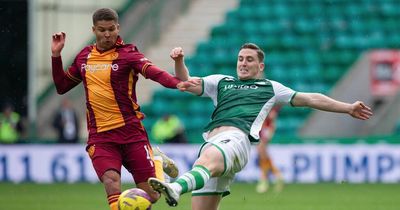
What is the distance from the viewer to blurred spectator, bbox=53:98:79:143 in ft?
77.7

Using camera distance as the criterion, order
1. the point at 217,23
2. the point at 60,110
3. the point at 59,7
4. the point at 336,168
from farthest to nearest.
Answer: the point at 217,23 → the point at 59,7 → the point at 60,110 → the point at 336,168

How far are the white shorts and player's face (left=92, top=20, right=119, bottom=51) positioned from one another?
1.36 m

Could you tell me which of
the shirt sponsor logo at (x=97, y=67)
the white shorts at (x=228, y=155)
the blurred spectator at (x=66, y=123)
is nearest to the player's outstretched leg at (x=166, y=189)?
the white shorts at (x=228, y=155)

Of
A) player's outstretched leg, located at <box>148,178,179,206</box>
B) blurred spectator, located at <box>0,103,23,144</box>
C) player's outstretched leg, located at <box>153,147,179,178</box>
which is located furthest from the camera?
blurred spectator, located at <box>0,103,23,144</box>

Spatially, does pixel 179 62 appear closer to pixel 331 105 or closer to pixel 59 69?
pixel 59 69

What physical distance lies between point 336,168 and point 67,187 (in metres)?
5.79

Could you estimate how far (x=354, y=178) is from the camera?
72.9 feet

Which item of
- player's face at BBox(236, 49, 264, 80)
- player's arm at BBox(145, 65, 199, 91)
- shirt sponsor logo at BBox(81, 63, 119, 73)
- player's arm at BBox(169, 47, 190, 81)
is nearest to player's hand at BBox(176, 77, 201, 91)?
player's arm at BBox(145, 65, 199, 91)

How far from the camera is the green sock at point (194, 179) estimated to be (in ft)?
28.6

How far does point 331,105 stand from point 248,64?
36.2 inches

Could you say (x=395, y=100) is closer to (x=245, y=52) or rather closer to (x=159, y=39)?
(x=159, y=39)

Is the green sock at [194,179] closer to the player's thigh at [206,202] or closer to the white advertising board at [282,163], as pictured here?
the player's thigh at [206,202]

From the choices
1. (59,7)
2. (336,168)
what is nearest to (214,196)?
(336,168)

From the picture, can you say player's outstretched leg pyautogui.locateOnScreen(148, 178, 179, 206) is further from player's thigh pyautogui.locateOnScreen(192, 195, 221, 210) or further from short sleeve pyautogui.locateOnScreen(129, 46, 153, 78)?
short sleeve pyautogui.locateOnScreen(129, 46, 153, 78)
